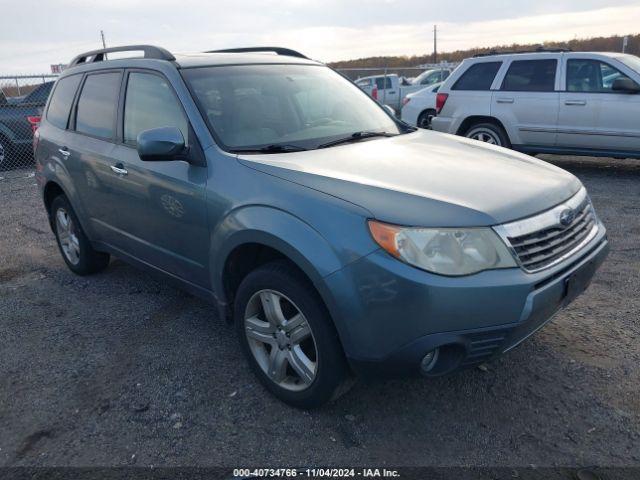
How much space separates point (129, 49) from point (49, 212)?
6.52 ft

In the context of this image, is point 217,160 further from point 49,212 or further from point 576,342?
point 49,212

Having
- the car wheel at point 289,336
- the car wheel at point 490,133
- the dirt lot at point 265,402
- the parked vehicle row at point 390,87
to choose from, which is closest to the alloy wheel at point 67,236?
the dirt lot at point 265,402

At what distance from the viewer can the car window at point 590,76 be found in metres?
7.71

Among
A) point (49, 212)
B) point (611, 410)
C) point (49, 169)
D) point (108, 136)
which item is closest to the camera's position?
point (611, 410)

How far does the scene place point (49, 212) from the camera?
5.14 meters

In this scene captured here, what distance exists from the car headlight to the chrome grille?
9 centimetres

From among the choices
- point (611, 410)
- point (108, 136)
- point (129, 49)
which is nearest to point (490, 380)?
point (611, 410)

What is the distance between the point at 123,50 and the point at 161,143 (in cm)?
155

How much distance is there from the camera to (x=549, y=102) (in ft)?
26.5

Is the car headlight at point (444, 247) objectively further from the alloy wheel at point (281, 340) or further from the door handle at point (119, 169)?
the door handle at point (119, 169)

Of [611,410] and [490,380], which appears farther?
[490,380]

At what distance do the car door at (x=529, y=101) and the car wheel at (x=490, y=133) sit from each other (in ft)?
0.52

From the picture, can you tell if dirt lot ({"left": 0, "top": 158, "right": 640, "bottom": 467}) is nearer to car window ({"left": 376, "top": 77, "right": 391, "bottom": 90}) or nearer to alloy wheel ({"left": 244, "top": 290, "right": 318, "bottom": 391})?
alloy wheel ({"left": 244, "top": 290, "right": 318, "bottom": 391})

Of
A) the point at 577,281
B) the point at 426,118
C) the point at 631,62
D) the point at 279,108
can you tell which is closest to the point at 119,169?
the point at 279,108
